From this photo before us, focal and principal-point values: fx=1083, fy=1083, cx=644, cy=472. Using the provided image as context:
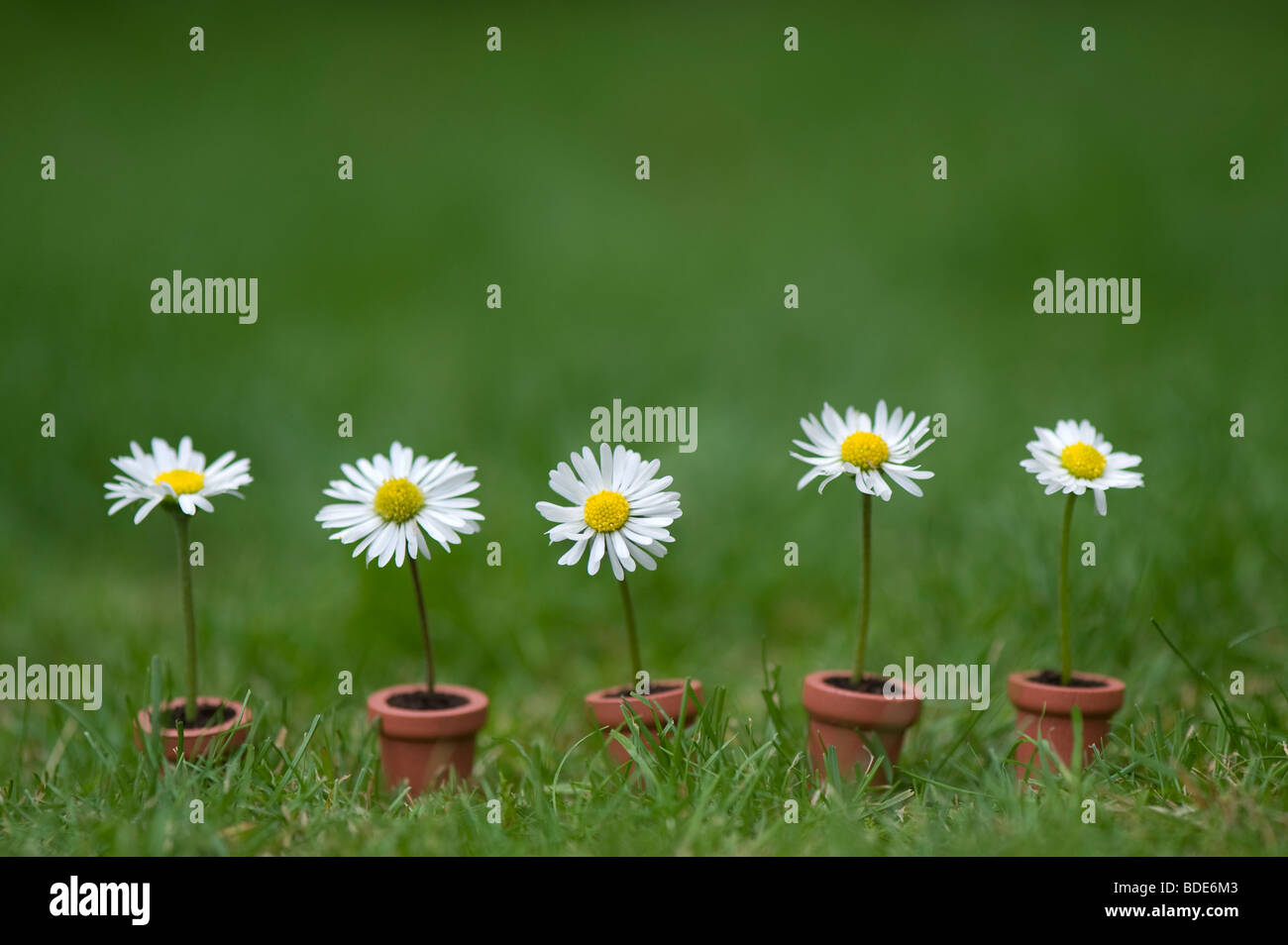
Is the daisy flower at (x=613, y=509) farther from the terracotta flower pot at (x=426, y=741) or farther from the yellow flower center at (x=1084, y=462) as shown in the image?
the yellow flower center at (x=1084, y=462)

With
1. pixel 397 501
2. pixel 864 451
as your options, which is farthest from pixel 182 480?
pixel 864 451

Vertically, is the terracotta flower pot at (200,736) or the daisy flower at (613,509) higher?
the daisy flower at (613,509)

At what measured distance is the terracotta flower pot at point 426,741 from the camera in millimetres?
2164

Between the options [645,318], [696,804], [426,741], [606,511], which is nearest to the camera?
[696,804]

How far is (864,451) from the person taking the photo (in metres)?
2.11

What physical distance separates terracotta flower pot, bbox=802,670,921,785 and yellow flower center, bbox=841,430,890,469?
0.45 m

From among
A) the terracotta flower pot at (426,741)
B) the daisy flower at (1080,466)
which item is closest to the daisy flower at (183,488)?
the terracotta flower pot at (426,741)

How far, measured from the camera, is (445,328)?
5910 mm

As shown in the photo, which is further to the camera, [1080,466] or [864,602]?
[864,602]

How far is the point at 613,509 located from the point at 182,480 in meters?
0.87

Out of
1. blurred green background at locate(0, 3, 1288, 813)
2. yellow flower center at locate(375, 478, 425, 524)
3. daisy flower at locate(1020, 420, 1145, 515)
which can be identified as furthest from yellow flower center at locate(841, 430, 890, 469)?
yellow flower center at locate(375, 478, 425, 524)

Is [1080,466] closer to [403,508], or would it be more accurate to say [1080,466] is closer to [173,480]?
[403,508]

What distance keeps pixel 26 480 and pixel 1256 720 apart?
4314 millimetres
